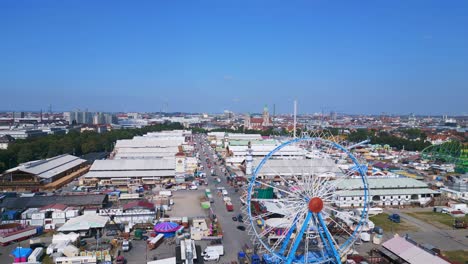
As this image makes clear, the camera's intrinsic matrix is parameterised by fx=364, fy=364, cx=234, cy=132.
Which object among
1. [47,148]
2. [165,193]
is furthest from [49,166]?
[47,148]

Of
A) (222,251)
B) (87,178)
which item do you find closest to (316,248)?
(222,251)

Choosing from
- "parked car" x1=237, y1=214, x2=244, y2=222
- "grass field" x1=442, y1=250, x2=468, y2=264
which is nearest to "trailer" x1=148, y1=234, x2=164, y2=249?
"parked car" x1=237, y1=214, x2=244, y2=222

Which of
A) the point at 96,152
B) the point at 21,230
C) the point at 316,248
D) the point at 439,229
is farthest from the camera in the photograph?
the point at 96,152

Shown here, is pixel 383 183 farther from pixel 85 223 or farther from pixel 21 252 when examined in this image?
pixel 21 252

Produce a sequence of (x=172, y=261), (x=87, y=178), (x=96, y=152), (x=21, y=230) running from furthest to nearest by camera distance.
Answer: (x=96, y=152)
(x=87, y=178)
(x=21, y=230)
(x=172, y=261)

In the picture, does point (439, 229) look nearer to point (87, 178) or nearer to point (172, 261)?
point (172, 261)
